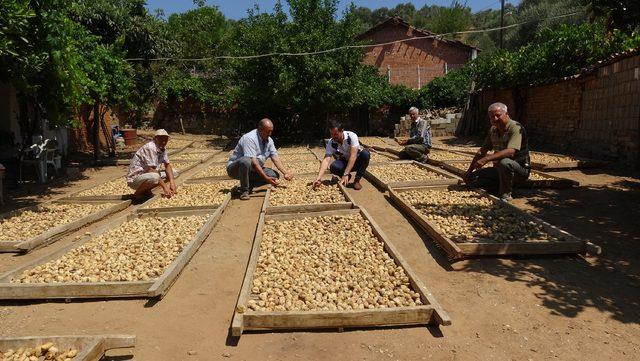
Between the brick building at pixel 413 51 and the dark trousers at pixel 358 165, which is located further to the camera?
the brick building at pixel 413 51

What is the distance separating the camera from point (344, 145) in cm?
704

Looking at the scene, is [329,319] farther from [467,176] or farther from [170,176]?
[170,176]

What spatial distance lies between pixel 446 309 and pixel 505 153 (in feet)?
10.5

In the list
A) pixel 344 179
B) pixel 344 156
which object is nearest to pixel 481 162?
pixel 344 179

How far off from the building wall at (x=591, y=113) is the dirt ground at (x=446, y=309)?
495cm

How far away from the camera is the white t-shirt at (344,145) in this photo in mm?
6879

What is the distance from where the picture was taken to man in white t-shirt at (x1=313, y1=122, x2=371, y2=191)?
22.2ft

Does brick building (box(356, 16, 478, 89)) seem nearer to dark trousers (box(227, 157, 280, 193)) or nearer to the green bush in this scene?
the green bush

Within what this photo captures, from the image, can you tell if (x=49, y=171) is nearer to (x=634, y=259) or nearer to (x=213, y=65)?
(x=634, y=259)

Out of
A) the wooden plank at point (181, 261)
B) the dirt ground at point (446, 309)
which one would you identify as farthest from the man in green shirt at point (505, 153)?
the wooden plank at point (181, 261)

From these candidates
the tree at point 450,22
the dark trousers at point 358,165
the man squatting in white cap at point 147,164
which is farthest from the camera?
the tree at point 450,22

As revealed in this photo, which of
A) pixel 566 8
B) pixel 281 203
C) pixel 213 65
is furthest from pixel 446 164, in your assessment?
pixel 566 8

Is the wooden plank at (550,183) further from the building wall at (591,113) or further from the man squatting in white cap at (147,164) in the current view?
the man squatting in white cap at (147,164)

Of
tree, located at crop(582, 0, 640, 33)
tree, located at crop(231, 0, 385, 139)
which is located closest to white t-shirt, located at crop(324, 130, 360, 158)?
tree, located at crop(582, 0, 640, 33)
